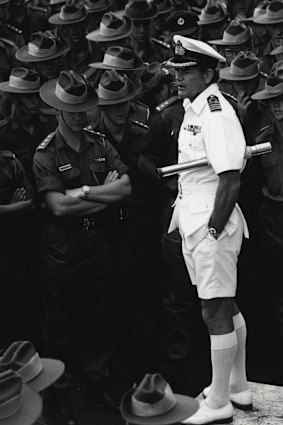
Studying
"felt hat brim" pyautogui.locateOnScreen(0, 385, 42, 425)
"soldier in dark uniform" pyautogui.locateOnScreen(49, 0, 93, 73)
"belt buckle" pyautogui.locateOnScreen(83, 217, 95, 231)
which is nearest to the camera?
"felt hat brim" pyautogui.locateOnScreen(0, 385, 42, 425)

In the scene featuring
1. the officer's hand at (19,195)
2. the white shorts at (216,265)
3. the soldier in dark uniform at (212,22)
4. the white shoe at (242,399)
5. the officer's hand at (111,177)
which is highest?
the white shorts at (216,265)

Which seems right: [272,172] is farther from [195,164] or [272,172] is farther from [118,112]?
[195,164]

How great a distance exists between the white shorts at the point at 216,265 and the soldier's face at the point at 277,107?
1825 millimetres

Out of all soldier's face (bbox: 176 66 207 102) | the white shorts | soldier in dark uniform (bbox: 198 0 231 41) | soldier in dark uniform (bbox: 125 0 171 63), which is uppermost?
soldier's face (bbox: 176 66 207 102)

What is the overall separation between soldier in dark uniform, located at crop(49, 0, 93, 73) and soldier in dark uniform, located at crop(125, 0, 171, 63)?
0.51 metres

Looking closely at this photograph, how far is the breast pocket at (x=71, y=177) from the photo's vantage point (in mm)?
6273

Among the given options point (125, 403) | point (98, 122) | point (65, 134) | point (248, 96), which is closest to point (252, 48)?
point (248, 96)

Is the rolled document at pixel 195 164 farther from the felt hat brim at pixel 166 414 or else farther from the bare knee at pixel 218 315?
the felt hat brim at pixel 166 414

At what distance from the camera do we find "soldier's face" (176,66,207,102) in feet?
16.7

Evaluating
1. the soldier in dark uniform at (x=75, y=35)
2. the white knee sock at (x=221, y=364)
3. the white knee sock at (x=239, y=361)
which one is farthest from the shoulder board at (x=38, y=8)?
the white knee sock at (x=221, y=364)

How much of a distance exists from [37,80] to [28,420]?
452 cm

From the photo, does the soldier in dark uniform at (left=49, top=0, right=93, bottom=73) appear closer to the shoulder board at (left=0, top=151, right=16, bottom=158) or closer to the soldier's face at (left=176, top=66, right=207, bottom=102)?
the shoulder board at (left=0, top=151, right=16, bottom=158)

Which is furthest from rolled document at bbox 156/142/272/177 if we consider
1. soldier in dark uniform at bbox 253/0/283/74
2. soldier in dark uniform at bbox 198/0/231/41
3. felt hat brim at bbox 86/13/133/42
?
soldier in dark uniform at bbox 198/0/231/41

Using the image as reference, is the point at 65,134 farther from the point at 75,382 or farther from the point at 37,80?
the point at 75,382
